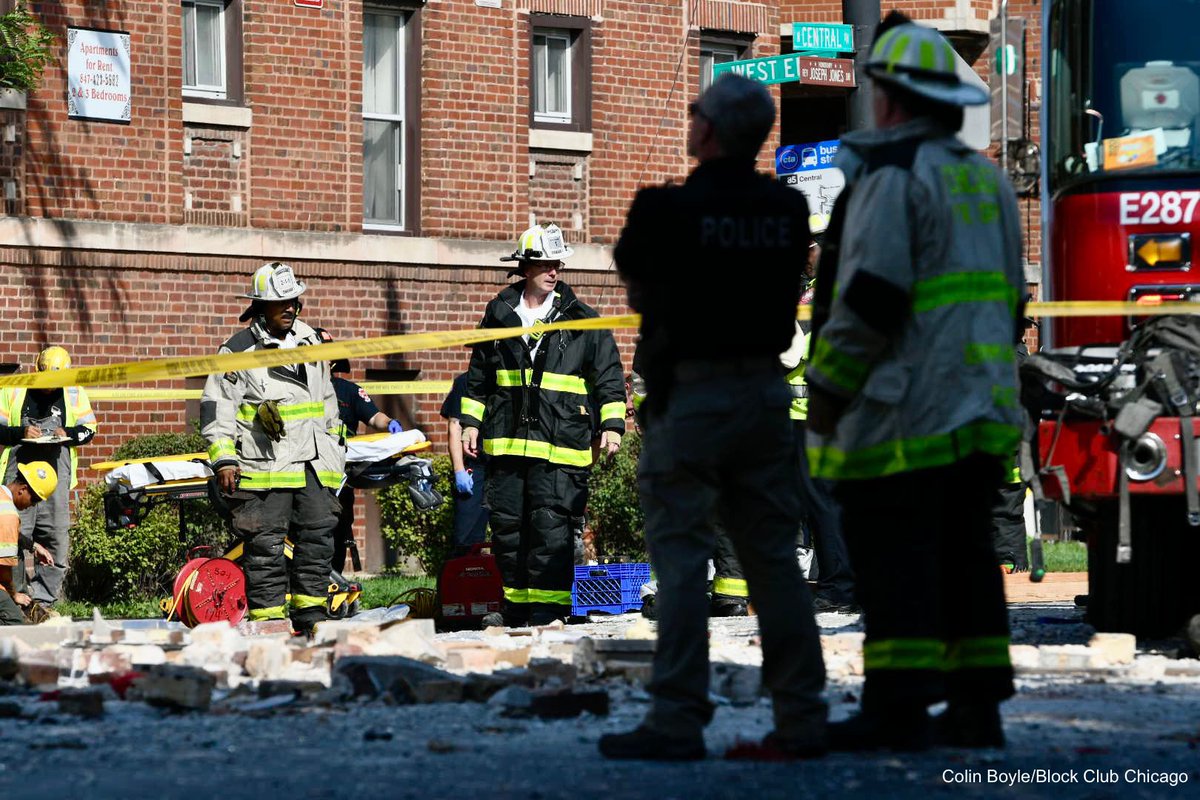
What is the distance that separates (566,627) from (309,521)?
4.69ft

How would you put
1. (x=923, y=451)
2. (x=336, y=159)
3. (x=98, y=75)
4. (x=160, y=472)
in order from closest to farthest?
(x=923, y=451)
(x=160, y=472)
(x=98, y=75)
(x=336, y=159)

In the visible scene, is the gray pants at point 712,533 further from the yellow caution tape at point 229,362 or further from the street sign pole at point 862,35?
the street sign pole at point 862,35

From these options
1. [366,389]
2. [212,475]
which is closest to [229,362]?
[212,475]

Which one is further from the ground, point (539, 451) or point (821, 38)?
point (821, 38)

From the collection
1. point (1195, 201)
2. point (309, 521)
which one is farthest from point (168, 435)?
point (1195, 201)

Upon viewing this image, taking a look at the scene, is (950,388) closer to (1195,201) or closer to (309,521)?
(1195,201)

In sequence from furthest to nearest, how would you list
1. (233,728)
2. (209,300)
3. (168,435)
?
(209,300) → (168,435) → (233,728)

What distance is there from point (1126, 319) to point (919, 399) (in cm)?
321

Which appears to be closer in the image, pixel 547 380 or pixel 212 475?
Answer: pixel 547 380

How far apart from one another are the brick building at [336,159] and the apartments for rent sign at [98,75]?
3 centimetres

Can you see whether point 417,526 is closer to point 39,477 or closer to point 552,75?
point 39,477

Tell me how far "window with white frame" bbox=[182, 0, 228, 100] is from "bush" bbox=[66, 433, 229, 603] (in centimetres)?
416

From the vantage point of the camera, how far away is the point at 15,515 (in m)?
11.4

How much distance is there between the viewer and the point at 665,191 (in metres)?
5.61
